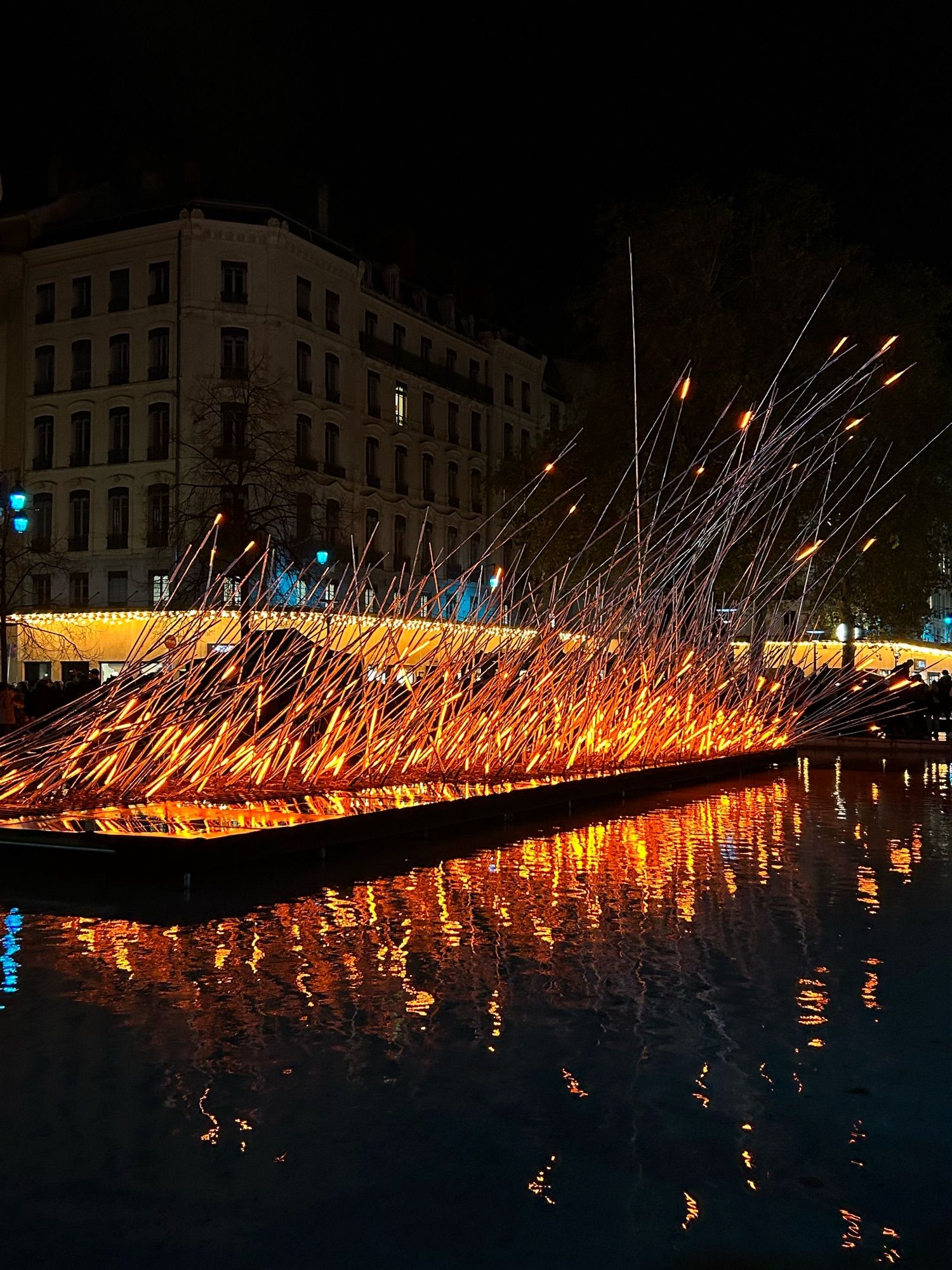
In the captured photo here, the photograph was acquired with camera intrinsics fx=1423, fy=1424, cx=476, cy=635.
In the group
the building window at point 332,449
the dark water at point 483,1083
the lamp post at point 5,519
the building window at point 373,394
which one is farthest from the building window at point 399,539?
the dark water at point 483,1083

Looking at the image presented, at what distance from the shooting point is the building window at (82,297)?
4569 centimetres

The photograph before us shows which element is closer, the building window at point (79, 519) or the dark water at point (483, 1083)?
the dark water at point (483, 1083)

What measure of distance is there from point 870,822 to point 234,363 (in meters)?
34.9

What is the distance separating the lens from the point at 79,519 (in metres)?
46.0

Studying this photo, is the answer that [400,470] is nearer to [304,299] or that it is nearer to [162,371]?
[304,299]

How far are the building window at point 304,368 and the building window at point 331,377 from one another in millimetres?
900

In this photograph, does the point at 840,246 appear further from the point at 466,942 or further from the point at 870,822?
the point at 466,942

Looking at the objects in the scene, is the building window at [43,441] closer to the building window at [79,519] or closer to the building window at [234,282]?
the building window at [79,519]

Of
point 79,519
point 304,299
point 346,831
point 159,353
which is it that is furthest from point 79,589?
point 346,831

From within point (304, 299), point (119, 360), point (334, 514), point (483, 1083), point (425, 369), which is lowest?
point (483, 1083)

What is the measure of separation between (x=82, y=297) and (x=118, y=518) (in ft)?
24.1

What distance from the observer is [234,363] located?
44.1m

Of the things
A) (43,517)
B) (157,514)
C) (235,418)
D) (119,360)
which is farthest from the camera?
(43,517)

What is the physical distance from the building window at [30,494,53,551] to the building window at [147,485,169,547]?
13.3ft
